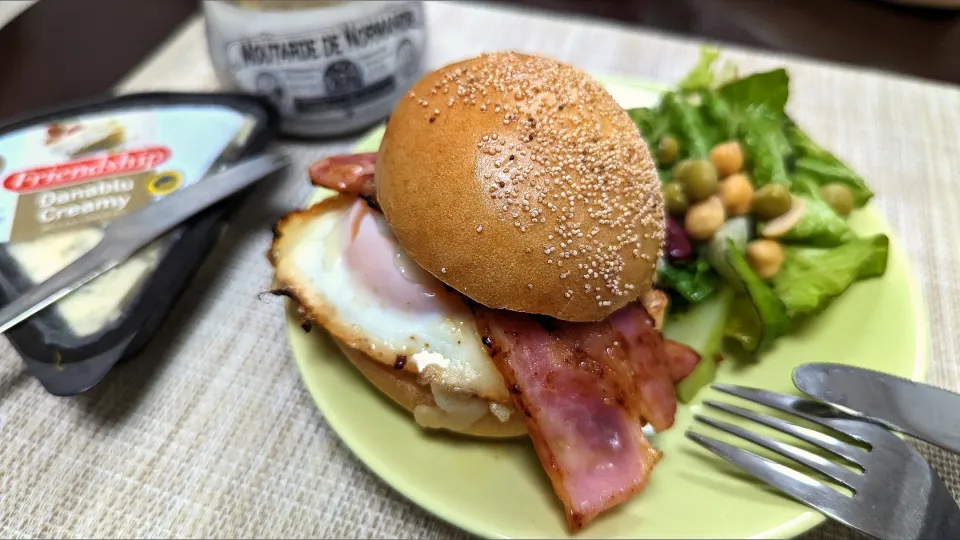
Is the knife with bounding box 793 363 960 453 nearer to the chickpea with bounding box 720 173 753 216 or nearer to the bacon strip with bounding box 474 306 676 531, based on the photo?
the bacon strip with bounding box 474 306 676 531

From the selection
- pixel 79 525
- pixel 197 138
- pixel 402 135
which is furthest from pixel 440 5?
pixel 79 525

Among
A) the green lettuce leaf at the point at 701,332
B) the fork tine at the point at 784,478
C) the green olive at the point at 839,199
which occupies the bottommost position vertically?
the green lettuce leaf at the point at 701,332

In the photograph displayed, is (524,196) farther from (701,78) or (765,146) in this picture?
(701,78)

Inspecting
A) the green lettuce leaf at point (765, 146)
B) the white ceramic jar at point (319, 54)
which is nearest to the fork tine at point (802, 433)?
the green lettuce leaf at point (765, 146)

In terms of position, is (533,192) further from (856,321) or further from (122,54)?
(122,54)

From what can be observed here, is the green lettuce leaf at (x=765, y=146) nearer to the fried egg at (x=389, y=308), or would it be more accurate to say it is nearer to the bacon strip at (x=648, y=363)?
the bacon strip at (x=648, y=363)

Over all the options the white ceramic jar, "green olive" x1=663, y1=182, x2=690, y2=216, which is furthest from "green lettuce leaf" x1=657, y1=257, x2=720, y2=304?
the white ceramic jar

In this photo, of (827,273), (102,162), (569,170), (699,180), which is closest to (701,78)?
(699,180)
